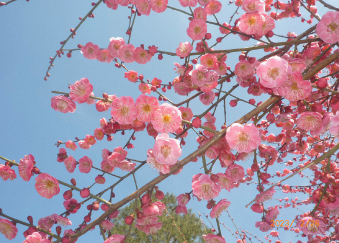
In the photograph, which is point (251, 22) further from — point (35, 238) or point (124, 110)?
point (35, 238)

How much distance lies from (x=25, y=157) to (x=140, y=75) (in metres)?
1.22

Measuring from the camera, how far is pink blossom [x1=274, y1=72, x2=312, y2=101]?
1.12 meters

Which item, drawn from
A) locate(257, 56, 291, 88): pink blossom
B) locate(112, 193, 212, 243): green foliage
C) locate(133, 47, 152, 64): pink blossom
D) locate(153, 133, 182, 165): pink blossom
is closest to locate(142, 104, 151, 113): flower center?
locate(153, 133, 182, 165): pink blossom

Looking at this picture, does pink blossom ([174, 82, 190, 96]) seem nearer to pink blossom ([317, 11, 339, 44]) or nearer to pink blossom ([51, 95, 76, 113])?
pink blossom ([51, 95, 76, 113])

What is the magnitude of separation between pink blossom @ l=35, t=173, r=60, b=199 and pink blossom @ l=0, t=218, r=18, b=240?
0.20 metres

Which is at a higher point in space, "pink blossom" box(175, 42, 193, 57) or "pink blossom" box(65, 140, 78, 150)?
"pink blossom" box(175, 42, 193, 57)

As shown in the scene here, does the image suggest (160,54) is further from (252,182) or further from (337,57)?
(252,182)

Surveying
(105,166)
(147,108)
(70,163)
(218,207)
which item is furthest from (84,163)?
(218,207)

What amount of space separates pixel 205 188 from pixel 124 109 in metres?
0.65

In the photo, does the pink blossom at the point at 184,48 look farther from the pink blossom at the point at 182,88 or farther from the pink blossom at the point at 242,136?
the pink blossom at the point at 242,136

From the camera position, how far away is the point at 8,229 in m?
1.26

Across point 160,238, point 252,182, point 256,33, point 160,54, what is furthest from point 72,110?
point 160,238

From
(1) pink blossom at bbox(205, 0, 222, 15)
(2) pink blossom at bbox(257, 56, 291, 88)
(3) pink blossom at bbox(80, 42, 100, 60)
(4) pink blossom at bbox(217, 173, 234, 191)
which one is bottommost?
(4) pink blossom at bbox(217, 173, 234, 191)

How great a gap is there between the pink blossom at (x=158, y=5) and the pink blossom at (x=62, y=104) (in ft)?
3.29
